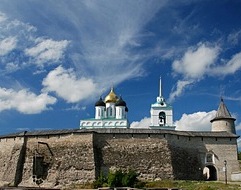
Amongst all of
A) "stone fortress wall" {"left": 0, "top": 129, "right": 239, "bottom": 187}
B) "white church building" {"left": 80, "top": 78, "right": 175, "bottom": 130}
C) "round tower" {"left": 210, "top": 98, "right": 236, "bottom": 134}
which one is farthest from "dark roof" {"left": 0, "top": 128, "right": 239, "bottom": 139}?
"white church building" {"left": 80, "top": 78, "right": 175, "bottom": 130}

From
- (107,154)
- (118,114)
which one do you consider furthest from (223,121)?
(118,114)

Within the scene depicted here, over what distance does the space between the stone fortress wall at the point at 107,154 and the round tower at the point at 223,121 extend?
2.77 meters

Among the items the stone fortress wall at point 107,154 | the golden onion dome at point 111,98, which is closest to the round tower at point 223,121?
the stone fortress wall at point 107,154

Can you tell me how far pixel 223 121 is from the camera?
35.4 metres

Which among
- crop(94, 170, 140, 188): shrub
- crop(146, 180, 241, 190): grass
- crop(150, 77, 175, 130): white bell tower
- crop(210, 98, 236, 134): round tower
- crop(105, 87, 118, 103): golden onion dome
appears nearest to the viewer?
crop(146, 180, 241, 190): grass

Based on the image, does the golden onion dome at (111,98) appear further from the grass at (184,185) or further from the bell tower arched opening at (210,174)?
the grass at (184,185)

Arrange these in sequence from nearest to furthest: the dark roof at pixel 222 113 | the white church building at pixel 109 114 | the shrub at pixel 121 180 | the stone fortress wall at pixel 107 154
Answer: the shrub at pixel 121 180 < the stone fortress wall at pixel 107 154 < the dark roof at pixel 222 113 < the white church building at pixel 109 114

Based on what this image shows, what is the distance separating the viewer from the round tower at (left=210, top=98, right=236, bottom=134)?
35.2 metres

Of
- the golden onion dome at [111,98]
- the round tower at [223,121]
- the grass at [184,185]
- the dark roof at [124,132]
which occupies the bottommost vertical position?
the grass at [184,185]

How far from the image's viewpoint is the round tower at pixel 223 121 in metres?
35.2

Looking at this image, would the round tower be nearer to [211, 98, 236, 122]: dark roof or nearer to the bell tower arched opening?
[211, 98, 236, 122]: dark roof

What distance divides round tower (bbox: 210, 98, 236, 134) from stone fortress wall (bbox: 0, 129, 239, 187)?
2774 millimetres

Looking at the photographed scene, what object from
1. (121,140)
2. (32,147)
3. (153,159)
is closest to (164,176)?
(153,159)

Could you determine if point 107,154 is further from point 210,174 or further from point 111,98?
point 111,98
